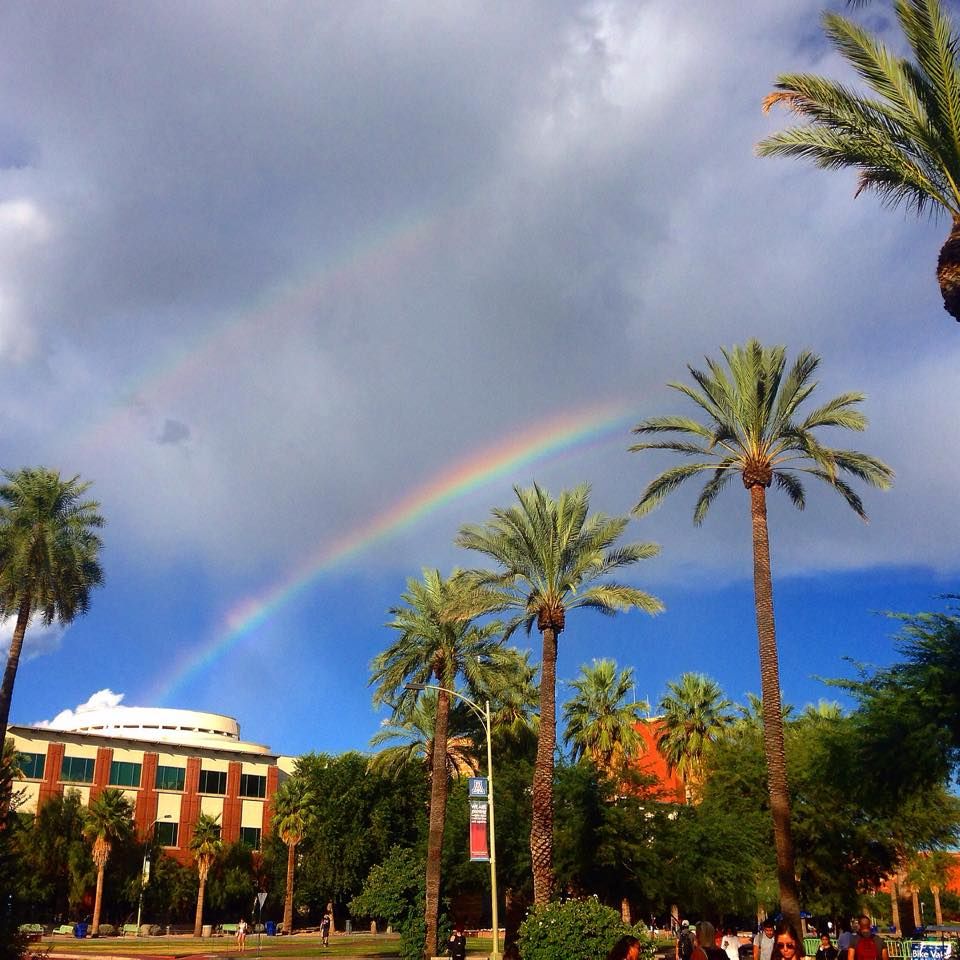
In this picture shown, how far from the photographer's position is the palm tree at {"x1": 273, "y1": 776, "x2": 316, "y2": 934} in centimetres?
7175

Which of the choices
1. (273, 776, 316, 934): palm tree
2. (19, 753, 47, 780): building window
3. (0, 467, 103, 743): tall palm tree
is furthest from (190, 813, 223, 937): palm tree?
(0, 467, 103, 743): tall palm tree

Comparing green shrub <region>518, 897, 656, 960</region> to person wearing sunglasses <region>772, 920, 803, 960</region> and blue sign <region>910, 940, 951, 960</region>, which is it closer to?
blue sign <region>910, 940, 951, 960</region>

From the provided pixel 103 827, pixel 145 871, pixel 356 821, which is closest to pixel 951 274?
pixel 356 821

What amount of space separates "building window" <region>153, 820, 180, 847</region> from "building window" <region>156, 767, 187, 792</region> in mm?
2996

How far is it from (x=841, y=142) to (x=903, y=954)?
26.6 metres

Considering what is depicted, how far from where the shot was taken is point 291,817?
72000mm

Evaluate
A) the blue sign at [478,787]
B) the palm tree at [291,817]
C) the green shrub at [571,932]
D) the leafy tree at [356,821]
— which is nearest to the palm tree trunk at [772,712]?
the green shrub at [571,932]

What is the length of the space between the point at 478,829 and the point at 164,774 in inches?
2427

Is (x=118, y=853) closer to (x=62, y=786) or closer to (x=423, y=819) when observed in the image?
(x=62, y=786)

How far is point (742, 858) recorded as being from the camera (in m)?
42.2

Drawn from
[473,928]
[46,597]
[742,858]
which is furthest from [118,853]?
[742,858]

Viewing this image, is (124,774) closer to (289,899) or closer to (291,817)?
(291,817)

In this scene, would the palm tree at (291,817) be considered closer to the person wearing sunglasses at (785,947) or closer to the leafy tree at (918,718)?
the leafy tree at (918,718)

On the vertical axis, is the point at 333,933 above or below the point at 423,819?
below
